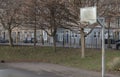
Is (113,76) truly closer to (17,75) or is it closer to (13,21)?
(17,75)

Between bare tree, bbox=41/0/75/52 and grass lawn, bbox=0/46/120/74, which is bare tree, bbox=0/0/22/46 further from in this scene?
bare tree, bbox=41/0/75/52

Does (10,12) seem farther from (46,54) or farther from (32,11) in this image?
(46,54)

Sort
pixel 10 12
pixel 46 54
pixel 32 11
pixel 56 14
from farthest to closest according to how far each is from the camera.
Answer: pixel 10 12 < pixel 46 54 < pixel 32 11 < pixel 56 14

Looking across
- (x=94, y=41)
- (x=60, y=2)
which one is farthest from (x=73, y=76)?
(x=94, y=41)

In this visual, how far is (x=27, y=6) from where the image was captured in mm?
31391

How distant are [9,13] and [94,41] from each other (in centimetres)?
1899

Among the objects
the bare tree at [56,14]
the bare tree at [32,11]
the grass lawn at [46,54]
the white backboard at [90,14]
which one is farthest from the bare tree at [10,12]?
the white backboard at [90,14]

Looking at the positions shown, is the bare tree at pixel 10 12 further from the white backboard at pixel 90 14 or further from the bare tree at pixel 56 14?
the white backboard at pixel 90 14

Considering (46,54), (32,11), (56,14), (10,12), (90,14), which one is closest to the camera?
(90,14)

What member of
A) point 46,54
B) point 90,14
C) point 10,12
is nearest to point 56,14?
point 46,54

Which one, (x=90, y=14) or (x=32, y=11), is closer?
(x=90, y=14)

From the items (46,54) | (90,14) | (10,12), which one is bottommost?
(46,54)

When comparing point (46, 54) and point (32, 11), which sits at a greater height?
point (32, 11)

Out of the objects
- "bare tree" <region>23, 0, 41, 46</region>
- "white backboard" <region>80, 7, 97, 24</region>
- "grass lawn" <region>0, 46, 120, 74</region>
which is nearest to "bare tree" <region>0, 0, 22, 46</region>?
"bare tree" <region>23, 0, 41, 46</region>
